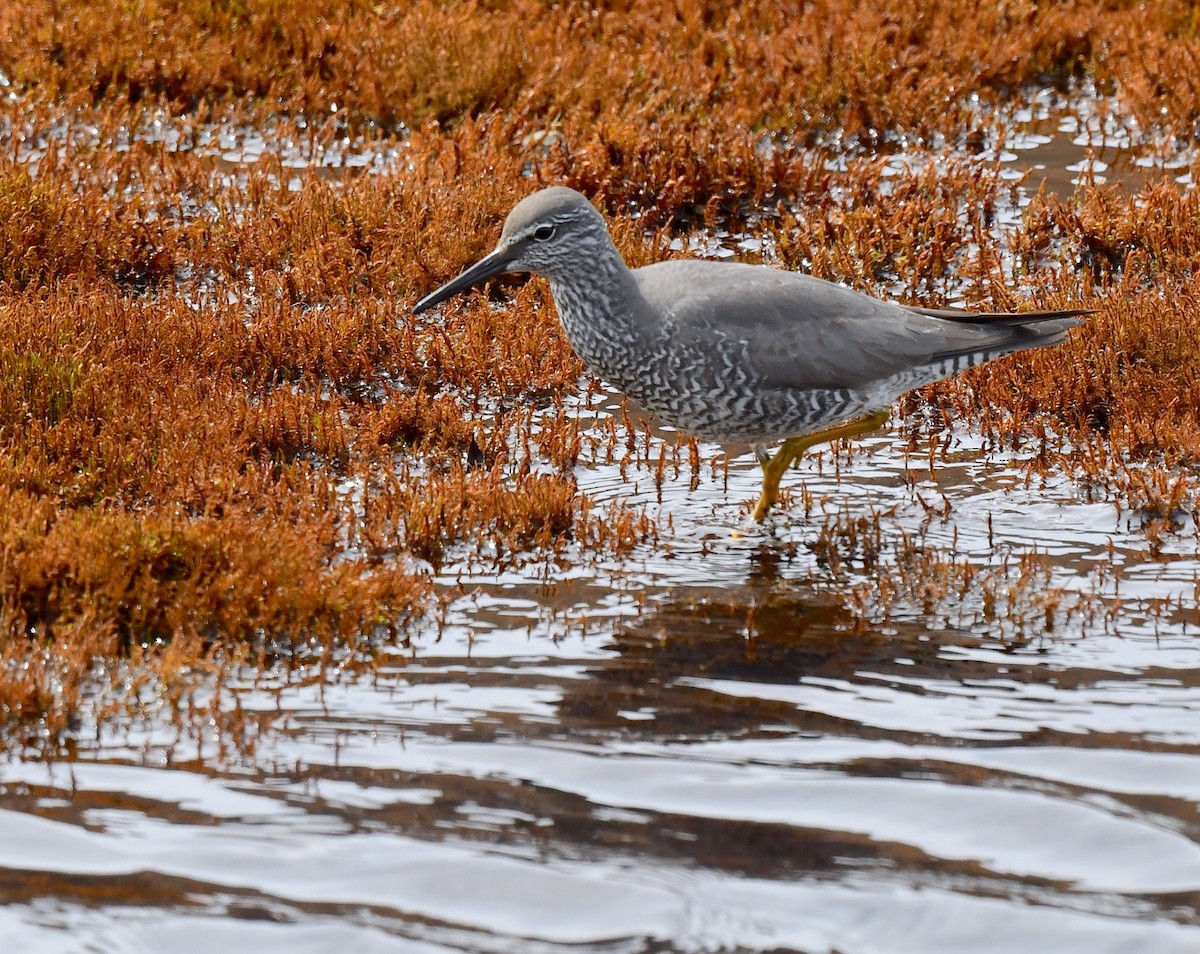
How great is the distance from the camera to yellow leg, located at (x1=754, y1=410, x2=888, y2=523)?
7.38 m

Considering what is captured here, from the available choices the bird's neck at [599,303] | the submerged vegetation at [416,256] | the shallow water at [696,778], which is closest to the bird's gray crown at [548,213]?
the bird's neck at [599,303]

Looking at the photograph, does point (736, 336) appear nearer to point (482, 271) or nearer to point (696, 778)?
point (482, 271)

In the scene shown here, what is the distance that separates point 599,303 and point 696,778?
10.1 feet

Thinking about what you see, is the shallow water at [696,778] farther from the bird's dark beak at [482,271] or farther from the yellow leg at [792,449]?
the bird's dark beak at [482,271]

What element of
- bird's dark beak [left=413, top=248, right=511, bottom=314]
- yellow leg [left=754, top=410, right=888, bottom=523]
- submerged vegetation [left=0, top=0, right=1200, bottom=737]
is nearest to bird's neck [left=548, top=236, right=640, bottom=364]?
bird's dark beak [left=413, top=248, right=511, bottom=314]

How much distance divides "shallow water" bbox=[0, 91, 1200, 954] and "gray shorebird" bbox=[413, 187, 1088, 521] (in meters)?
0.74

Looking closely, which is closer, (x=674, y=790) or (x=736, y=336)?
(x=674, y=790)

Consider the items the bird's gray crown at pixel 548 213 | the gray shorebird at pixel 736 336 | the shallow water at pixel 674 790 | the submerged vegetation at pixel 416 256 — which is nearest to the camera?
the shallow water at pixel 674 790

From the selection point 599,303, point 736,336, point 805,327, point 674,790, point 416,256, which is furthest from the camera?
point 416,256

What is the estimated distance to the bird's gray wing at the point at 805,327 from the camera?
725cm

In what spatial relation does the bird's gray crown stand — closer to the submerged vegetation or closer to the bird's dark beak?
the bird's dark beak

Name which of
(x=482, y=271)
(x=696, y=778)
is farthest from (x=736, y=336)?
(x=696, y=778)

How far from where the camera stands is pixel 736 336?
7.23 m

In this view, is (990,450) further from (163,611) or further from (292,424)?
(163,611)
